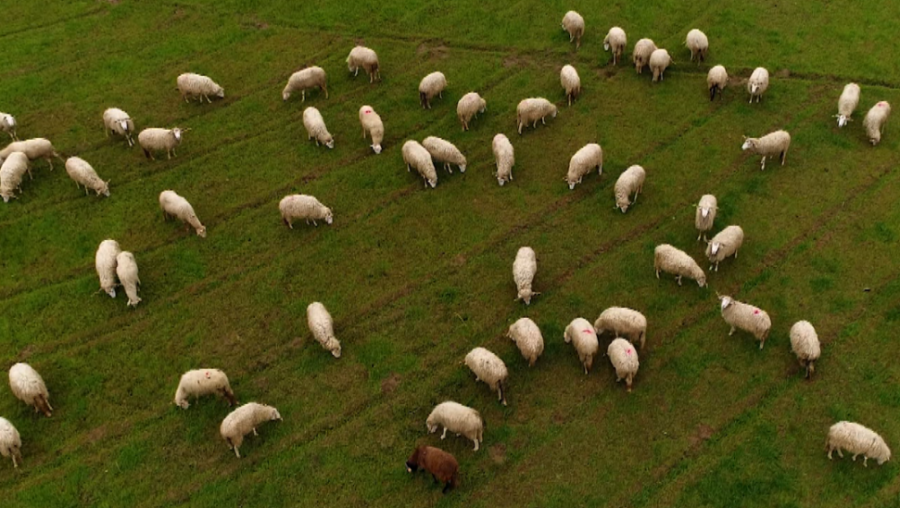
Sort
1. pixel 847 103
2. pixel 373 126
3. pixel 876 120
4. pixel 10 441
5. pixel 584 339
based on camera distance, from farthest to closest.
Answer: pixel 847 103, pixel 373 126, pixel 876 120, pixel 584 339, pixel 10 441

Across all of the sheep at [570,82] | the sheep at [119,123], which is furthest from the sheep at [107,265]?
the sheep at [570,82]

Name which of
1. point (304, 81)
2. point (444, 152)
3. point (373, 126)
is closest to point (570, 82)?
point (444, 152)

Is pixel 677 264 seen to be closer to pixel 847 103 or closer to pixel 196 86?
pixel 847 103

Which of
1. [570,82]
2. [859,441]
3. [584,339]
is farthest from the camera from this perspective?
[570,82]

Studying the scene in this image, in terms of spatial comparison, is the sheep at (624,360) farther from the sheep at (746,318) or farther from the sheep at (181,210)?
the sheep at (181,210)

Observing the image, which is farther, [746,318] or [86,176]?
[86,176]

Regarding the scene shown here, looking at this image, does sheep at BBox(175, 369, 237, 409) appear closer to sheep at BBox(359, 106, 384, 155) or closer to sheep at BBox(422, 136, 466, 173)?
sheep at BBox(422, 136, 466, 173)
